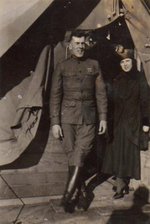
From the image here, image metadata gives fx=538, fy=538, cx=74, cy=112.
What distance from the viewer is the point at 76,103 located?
21.3 feet

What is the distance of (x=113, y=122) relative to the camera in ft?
24.0

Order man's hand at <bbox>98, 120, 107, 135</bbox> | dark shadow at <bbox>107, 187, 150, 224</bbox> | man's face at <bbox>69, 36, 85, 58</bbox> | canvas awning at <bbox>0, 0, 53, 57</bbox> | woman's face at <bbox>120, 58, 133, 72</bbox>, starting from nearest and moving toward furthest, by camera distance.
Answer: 1. canvas awning at <bbox>0, 0, 53, 57</bbox>
2. dark shadow at <bbox>107, 187, 150, 224</bbox>
3. man's face at <bbox>69, 36, 85, 58</bbox>
4. man's hand at <bbox>98, 120, 107, 135</bbox>
5. woman's face at <bbox>120, 58, 133, 72</bbox>

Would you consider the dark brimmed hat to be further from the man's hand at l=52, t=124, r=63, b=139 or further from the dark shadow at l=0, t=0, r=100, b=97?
the man's hand at l=52, t=124, r=63, b=139

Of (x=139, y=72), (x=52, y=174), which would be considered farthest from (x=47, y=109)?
(x=139, y=72)

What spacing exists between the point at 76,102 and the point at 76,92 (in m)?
0.12

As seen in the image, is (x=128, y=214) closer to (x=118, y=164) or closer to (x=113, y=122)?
(x=118, y=164)

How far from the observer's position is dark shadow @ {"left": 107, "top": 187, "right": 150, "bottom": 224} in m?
6.14

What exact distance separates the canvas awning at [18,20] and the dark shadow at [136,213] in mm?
2289

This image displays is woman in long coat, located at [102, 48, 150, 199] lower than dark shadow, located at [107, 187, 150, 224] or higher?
higher

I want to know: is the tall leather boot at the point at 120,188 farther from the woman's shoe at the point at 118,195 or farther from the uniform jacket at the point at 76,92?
the uniform jacket at the point at 76,92

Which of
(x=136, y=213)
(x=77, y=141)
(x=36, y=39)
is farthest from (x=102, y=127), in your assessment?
(x=36, y=39)

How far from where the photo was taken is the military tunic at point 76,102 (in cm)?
638

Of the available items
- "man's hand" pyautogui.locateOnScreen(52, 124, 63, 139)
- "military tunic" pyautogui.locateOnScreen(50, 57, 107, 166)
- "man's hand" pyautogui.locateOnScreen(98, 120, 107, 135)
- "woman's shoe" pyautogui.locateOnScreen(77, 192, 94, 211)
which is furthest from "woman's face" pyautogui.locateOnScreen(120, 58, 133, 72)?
"woman's shoe" pyautogui.locateOnScreen(77, 192, 94, 211)

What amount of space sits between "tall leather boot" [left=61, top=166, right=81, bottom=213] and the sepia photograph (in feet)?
0.04
